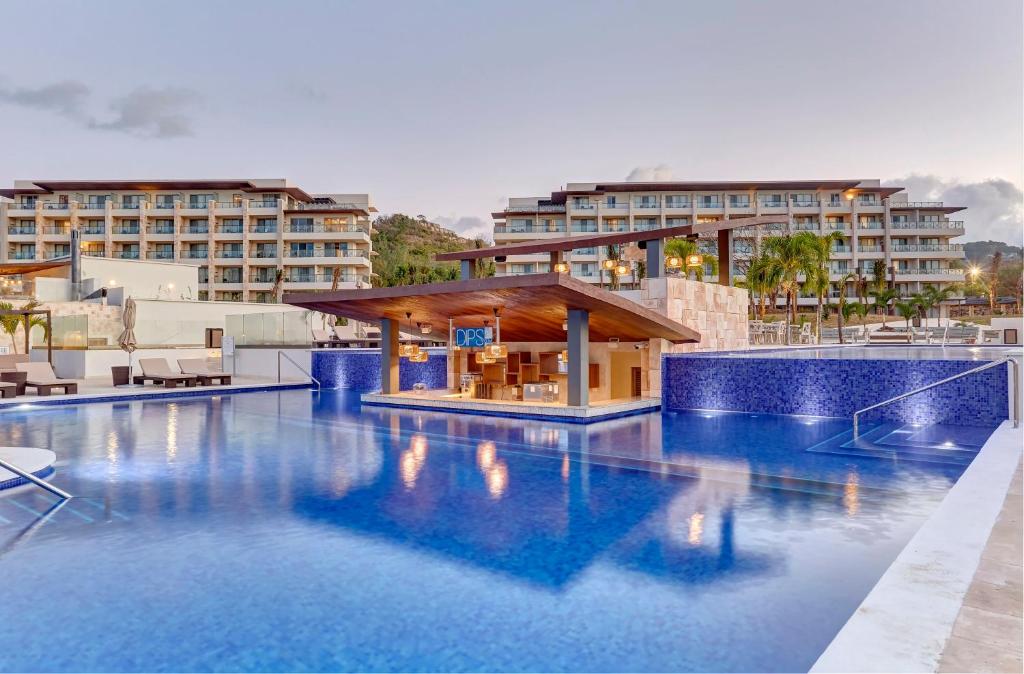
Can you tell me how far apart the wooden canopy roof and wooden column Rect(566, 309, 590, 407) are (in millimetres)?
261

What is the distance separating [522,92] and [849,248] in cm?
4112

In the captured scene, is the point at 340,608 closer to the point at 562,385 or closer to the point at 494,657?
the point at 494,657

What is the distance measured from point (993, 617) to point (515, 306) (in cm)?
1158

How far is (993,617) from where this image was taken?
10.9 feet

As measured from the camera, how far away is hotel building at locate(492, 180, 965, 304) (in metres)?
61.0

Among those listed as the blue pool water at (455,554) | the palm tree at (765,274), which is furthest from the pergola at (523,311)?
the palm tree at (765,274)

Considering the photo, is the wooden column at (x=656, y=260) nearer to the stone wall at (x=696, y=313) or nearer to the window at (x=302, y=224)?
the stone wall at (x=696, y=313)

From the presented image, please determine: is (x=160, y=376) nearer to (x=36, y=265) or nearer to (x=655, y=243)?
(x=655, y=243)

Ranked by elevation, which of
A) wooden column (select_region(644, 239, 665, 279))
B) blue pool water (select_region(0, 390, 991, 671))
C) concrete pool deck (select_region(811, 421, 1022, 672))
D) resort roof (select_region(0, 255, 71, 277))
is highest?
resort roof (select_region(0, 255, 71, 277))

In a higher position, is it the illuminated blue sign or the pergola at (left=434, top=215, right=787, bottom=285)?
the pergola at (left=434, top=215, right=787, bottom=285)

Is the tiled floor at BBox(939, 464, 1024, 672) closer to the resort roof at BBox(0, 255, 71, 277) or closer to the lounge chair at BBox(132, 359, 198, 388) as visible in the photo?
the lounge chair at BBox(132, 359, 198, 388)

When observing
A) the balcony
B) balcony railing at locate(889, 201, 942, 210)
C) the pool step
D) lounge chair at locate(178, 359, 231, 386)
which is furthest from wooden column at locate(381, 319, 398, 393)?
balcony railing at locate(889, 201, 942, 210)

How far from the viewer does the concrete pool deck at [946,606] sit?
2.93m

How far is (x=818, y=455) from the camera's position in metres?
9.52
